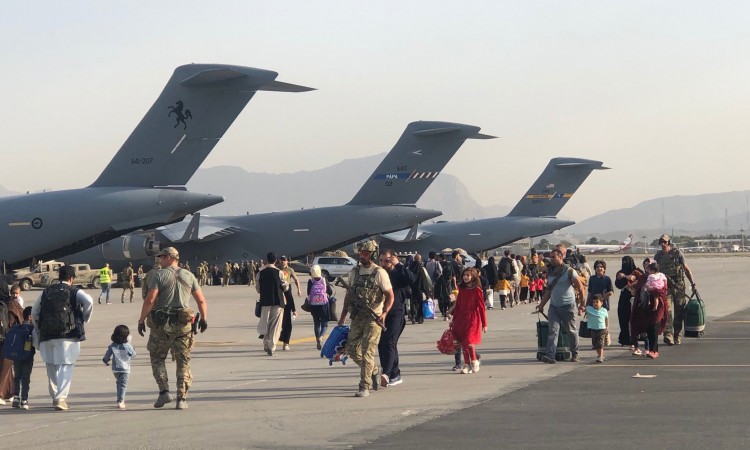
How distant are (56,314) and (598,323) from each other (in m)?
7.93

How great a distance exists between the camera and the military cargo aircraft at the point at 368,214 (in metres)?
47.9

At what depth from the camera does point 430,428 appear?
31.7ft

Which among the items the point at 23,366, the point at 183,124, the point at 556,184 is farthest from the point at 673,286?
the point at 556,184

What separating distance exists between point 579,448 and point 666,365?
6.44 metres

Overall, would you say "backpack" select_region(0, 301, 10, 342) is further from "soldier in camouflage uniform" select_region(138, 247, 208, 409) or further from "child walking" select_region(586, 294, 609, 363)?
"child walking" select_region(586, 294, 609, 363)

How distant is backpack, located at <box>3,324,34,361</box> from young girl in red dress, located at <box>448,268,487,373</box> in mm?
5352

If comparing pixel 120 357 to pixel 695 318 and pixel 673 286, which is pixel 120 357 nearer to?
pixel 673 286

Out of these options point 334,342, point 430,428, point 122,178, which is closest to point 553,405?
point 430,428

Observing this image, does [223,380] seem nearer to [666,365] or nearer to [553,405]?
[553,405]

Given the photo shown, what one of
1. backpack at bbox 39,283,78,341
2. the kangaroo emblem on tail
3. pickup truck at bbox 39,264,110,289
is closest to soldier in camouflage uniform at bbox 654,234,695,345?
backpack at bbox 39,283,78,341

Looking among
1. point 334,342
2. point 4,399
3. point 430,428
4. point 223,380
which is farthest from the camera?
point 223,380

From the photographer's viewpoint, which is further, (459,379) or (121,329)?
(459,379)

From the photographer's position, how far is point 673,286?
17.3 m

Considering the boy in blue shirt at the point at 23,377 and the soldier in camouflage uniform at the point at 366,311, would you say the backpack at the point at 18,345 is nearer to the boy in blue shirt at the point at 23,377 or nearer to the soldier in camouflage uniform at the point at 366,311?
the boy in blue shirt at the point at 23,377
